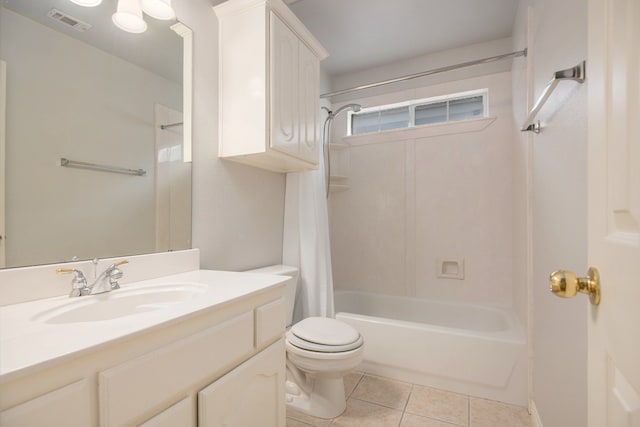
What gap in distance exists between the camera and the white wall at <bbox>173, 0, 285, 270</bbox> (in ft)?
5.00

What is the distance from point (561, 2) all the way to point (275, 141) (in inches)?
50.7

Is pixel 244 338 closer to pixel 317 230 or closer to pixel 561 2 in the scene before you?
pixel 317 230

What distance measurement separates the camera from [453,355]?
1810 mm

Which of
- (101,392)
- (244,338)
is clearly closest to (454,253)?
(244,338)

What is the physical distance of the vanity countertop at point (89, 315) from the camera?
52cm

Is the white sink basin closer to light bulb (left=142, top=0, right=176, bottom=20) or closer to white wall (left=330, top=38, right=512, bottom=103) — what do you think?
light bulb (left=142, top=0, right=176, bottom=20)

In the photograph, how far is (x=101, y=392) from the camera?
1.92 ft

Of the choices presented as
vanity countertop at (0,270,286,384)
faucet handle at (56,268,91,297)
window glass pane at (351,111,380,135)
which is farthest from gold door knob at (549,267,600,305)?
window glass pane at (351,111,380,135)

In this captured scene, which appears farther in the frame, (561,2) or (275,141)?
(275,141)

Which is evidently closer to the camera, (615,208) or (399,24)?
(615,208)

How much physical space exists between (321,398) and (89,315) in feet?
4.02

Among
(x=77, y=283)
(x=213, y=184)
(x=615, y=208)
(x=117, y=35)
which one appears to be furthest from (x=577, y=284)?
(x=117, y=35)

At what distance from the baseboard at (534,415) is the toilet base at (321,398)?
0.96m

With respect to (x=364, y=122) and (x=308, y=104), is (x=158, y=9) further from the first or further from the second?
(x=364, y=122)
